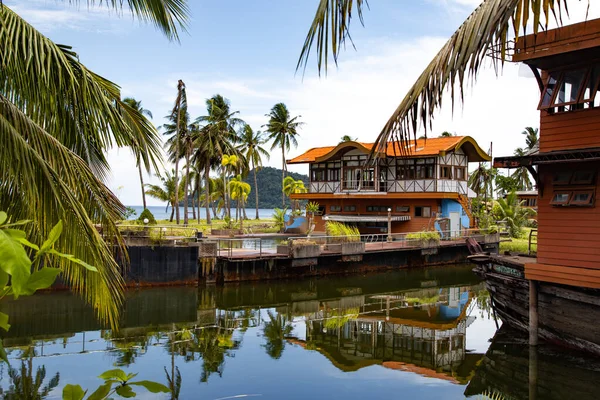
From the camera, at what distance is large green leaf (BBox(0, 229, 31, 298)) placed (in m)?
1.21

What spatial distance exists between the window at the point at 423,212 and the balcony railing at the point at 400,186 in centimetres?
109

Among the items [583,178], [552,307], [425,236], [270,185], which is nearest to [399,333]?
[552,307]

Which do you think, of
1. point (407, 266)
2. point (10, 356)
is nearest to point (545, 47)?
point (10, 356)

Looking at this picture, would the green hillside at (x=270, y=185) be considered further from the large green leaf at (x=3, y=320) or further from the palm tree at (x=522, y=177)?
the large green leaf at (x=3, y=320)

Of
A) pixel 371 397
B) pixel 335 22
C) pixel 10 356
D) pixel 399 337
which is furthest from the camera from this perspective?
pixel 399 337

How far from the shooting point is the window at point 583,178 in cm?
1136

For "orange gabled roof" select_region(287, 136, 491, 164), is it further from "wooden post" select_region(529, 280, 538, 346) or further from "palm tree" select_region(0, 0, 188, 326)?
"palm tree" select_region(0, 0, 188, 326)

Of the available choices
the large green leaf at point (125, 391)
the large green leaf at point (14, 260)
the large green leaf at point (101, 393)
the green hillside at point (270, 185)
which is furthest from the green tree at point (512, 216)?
the green hillside at point (270, 185)

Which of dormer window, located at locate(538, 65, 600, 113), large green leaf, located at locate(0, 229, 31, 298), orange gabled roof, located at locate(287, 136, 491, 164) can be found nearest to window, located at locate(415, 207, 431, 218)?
orange gabled roof, located at locate(287, 136, 491, 164)

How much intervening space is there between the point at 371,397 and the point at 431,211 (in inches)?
929

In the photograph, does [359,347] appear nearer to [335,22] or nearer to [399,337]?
[399,337]

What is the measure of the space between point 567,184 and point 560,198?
1.12ft

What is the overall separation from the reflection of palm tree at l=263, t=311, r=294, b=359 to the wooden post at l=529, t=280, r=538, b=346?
5.91 metres

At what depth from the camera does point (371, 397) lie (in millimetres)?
10414
